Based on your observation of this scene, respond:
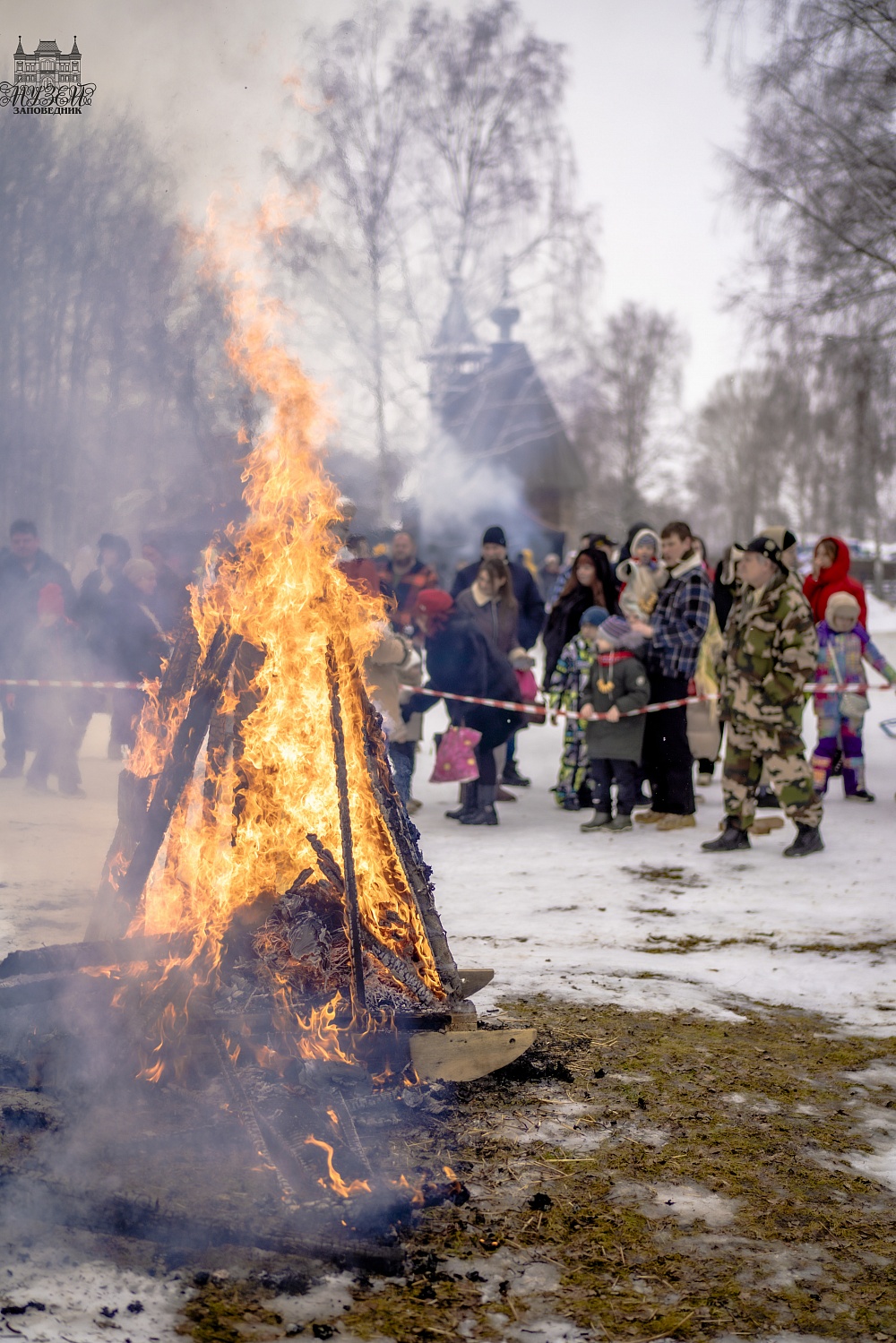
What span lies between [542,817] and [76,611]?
441 centimetres

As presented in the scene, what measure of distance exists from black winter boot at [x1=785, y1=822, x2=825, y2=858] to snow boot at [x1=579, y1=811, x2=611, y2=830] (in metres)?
1.48

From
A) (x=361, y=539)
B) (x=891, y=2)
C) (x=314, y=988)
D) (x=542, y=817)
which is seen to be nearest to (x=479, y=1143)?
(x=314, y=988)

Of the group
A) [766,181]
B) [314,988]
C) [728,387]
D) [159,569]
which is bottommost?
[314,988]

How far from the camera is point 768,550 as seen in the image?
782 centimetres

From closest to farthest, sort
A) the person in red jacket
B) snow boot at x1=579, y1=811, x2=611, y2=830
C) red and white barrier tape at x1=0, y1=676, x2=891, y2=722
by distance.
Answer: snow boot at x1=579, y1=811, x2=611, y2=830 → red and white barrier tape at x1=0, y1=676, x2=891, y2=722 → the person in red jacket

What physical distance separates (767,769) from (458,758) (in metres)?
2.40

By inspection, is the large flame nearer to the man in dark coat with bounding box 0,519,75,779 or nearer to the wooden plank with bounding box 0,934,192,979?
the wooden plank with bounding box 0,934,192,979

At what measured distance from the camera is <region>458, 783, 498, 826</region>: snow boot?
8961 millimetres

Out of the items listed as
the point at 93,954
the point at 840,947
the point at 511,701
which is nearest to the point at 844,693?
the point at 511,701

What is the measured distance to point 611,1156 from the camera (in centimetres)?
356

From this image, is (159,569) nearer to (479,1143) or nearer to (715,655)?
(715,655)

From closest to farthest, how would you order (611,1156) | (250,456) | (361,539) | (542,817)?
(611,1156) < (250,456) < (361,539) < (542,817)

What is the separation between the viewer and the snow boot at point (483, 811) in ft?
29.4

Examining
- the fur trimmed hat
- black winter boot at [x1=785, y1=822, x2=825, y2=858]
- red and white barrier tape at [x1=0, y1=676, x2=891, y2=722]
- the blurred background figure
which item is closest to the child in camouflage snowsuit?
red and white barrier tape at [x1=0, y1=676, x2=891, y2=722]
